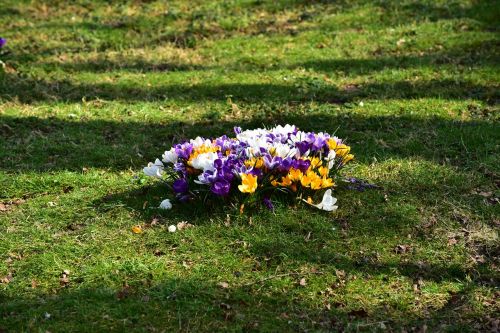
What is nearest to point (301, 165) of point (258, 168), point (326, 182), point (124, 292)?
point (326, 182)

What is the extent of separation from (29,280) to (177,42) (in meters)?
6.82

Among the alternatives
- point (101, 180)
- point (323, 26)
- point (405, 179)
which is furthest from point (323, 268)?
point (323, 26)

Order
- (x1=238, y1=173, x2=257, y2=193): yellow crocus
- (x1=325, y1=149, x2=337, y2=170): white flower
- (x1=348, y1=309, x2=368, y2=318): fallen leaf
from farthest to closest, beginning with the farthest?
(x1=325, y1=149, x2=337, y2=170): white flower
(x1=238, y1=173, x2=257, y2=193): yellow crocus
(x1=348, y1=309, x2=368, y2=318): fallen leaf

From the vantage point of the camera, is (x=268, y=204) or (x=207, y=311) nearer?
(x=207, y=311)

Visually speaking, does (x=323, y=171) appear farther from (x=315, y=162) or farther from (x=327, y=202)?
(x=327, y=202)

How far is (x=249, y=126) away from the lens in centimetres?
773

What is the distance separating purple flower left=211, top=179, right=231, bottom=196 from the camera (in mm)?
5082

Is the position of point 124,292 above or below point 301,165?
below

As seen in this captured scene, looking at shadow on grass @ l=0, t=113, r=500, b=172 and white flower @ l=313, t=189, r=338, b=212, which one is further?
shadow on grass @ l=0, t=113, r=500, b=172

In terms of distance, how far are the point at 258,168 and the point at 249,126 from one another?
2564mm

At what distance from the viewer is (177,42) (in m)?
10.8

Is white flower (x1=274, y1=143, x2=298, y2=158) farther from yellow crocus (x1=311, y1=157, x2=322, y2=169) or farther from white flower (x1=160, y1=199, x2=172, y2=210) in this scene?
white flower (x1=160, y1=199, x2=172, y2=210)

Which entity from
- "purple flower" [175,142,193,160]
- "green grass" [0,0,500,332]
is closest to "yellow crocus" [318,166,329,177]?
"green grass" [0,0,500,332]

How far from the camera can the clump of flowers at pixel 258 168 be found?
517 centimetres
